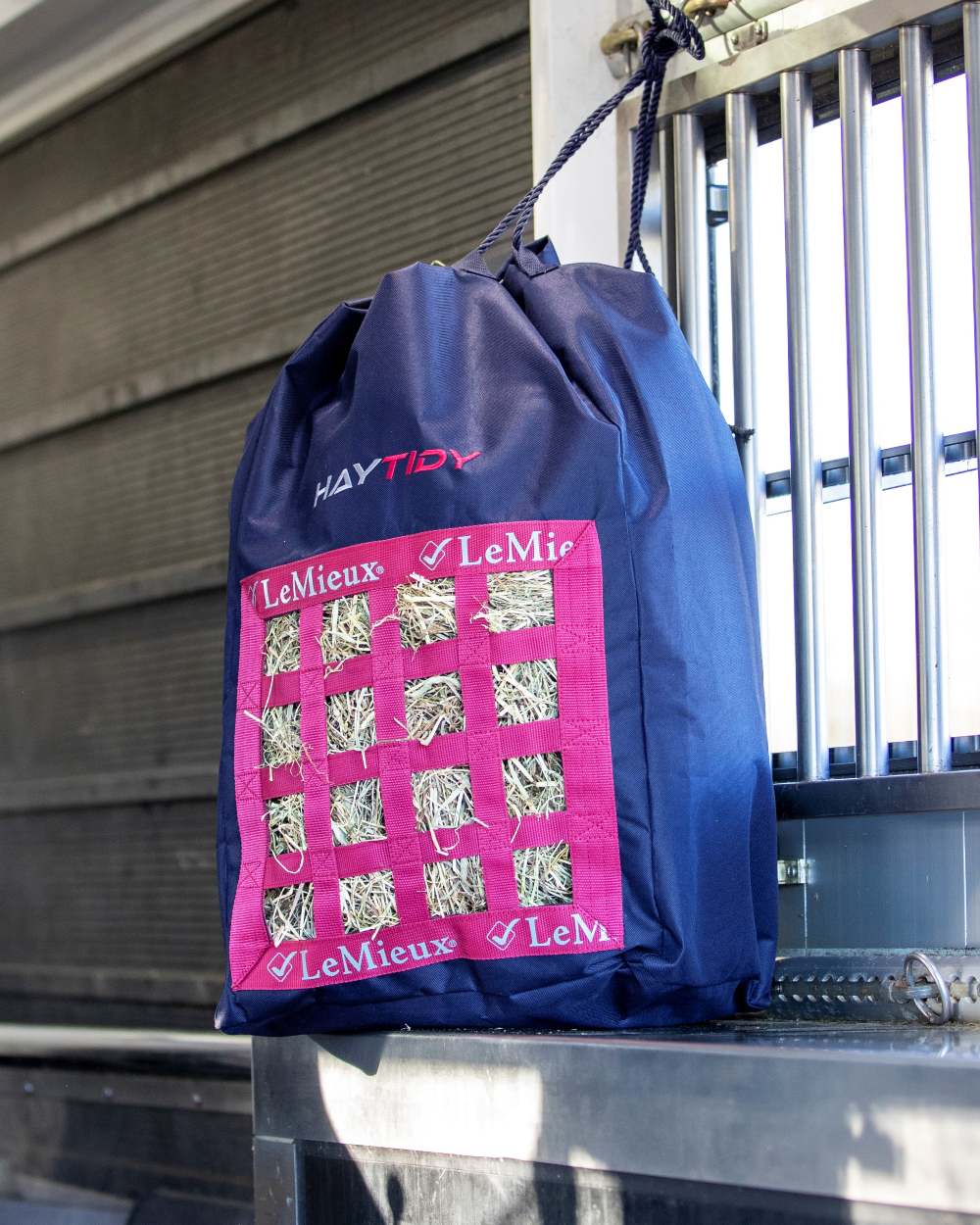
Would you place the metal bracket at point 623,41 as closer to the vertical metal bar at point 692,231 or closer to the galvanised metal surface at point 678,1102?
the vertical metal bar at point 692,231

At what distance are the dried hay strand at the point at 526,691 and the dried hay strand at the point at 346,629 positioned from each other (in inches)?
4.2

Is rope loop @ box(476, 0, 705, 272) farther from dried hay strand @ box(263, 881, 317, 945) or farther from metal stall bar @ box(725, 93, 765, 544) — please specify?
dried hay strand @ box(263, 881, 317, 945)

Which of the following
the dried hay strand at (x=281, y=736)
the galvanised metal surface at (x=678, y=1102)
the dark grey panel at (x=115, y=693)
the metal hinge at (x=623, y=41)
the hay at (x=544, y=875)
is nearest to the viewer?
the galvanised metal surface at (x=678, y=1102)

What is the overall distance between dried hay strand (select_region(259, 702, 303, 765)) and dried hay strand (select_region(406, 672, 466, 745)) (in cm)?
10

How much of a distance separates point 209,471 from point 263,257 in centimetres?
29

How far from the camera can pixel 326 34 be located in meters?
1.89

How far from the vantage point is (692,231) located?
1433 millimetres

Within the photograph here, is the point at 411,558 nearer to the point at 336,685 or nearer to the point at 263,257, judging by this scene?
the point at 336,685

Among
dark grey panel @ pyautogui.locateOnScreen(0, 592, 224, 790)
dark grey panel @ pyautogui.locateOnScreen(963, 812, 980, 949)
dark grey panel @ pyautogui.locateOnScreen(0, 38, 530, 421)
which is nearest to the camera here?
dark grey panel @ pyautogui.locateOnScreen(963, 812, 980, 949)

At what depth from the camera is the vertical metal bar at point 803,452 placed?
1.30m

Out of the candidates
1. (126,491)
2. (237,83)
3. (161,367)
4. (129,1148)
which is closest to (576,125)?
(237,83)

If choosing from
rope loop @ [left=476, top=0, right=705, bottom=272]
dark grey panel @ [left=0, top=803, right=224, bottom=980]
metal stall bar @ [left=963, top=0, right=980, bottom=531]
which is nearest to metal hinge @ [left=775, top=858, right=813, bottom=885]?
metal stall bar @ [left=963, top=0, right=980, bottom=531]

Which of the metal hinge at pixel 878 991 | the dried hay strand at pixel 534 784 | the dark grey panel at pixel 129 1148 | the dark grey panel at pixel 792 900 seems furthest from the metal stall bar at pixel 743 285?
the dark grey panel at pixel 129 1148

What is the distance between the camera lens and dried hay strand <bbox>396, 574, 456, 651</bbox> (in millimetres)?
986
